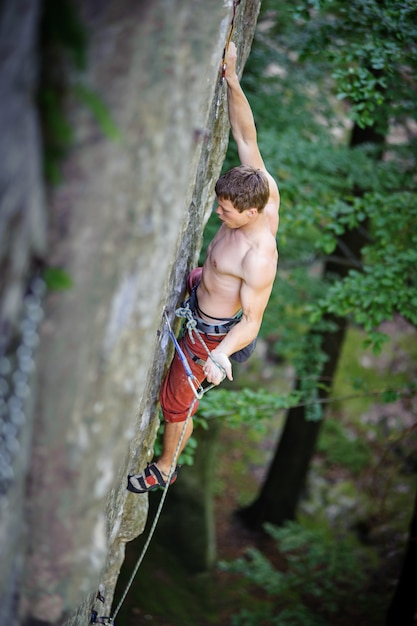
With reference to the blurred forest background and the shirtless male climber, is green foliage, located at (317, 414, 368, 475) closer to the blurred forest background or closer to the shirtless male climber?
the blurred forest background

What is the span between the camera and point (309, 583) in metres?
9.08

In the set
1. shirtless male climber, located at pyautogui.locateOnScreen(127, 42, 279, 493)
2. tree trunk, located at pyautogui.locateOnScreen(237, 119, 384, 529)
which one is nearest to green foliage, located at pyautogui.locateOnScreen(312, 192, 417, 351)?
shirtless male climber, located at pyautogui.locateOnScreen(127, 42, 279, 493)

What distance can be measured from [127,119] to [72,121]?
0.22 meters

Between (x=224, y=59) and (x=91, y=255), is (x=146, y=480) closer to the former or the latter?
(x=91, y=255)

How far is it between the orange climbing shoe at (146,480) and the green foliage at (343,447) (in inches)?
324

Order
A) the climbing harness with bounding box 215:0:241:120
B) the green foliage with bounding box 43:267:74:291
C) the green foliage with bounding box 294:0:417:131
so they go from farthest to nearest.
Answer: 1. the green foliage with bounding box 294:0:417:131
2. the climbing harness with bounding box 215:0:241:120
3. the green foliage with bounding box 43:267:74:291

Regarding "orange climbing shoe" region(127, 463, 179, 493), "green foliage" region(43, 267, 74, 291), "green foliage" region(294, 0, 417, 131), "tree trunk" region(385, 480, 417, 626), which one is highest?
"green foliage" region(294, 0, 417, 131)

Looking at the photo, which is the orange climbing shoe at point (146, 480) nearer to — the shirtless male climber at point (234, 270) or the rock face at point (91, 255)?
the shirtless male climber at point (234, 270)

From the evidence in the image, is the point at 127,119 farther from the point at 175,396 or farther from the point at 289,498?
the point at 289,498

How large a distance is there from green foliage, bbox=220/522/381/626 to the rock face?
255 inches

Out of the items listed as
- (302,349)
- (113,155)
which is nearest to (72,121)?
(113,155)

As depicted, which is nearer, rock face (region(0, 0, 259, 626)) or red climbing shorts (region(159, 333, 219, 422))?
rock face (region(0, 0, 259, 626))

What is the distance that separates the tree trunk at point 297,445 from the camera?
A: 9.08m

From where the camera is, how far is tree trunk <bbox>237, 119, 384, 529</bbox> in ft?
29.8
